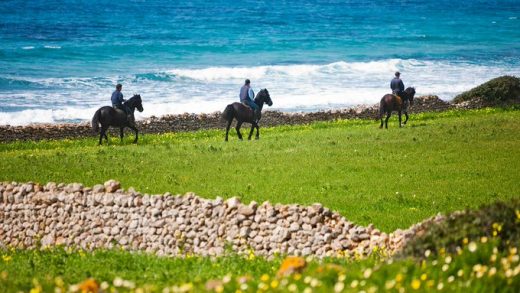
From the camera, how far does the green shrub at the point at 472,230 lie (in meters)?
14.5

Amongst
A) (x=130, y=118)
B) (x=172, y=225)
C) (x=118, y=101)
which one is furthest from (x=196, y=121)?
(x=172, y=225)

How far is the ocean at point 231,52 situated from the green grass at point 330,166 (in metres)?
19.2

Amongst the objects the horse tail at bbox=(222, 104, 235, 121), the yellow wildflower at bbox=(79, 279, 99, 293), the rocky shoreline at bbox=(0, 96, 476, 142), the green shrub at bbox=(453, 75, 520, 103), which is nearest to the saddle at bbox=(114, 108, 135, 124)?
the horse tail at bbox=(222, 104, 235, 121)

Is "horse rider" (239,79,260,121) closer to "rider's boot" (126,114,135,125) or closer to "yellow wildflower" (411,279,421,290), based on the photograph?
"rider's boot" (126,114,135,125)

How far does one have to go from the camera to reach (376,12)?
138625 millimetres

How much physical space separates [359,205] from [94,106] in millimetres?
36193

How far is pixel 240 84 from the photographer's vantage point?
72.1 m

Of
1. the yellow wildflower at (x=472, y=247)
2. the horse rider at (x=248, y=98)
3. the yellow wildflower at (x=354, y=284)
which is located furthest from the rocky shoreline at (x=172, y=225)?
the horse rider at (x=248, y=98)

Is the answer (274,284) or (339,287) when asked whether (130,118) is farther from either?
(339,287)

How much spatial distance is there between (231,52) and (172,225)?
73.7 m

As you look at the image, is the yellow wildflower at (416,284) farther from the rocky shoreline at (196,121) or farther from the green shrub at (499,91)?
the green shrub at (499,91)

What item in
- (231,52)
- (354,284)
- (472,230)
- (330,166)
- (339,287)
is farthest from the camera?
(231,52)

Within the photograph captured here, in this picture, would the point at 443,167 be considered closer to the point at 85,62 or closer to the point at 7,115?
the point at 7,115

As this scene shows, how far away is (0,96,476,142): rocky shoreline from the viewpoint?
44.3m
